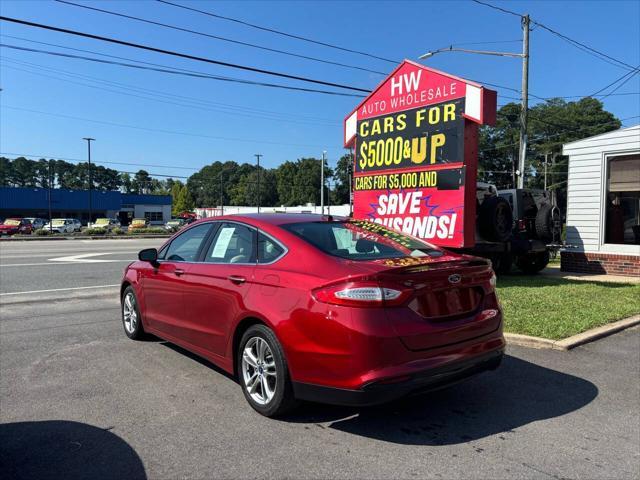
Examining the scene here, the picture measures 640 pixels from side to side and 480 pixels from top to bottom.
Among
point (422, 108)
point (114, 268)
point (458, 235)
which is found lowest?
point (114, 268)

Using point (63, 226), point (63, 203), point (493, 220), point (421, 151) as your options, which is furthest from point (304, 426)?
point (63, 203)

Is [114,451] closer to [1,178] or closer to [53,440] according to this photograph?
[53,440]

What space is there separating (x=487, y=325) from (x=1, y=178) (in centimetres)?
15419

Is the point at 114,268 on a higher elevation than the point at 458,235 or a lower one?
lower

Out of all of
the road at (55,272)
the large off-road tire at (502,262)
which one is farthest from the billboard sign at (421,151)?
the road at (55,272)

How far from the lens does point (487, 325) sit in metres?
3.86

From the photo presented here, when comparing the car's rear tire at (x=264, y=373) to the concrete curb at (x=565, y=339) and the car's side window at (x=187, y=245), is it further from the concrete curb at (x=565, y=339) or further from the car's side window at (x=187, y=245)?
the concrete curb at (x=565, y=339)

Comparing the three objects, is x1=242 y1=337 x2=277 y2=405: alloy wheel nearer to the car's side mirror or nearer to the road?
the car's side mirror

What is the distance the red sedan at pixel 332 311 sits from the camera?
3283 millimetres

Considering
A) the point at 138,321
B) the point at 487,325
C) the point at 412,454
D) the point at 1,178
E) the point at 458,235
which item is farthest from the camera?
the point at 1,178

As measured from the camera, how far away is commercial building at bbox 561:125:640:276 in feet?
39.7

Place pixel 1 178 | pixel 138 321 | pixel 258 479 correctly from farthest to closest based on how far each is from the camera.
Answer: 1. pixel 1 178
2. pixel 138 321
3. pixel 258 479

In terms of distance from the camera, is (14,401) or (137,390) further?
(137,390)

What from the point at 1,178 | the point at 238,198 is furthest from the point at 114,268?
the point at 1,178
